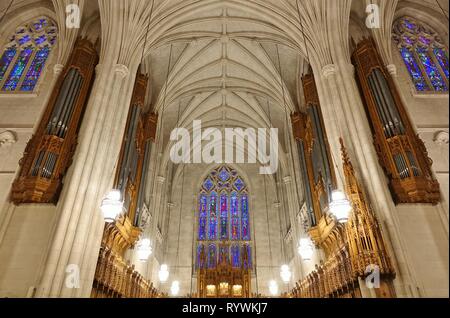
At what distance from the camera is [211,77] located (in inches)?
767

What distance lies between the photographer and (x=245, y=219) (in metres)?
23.9

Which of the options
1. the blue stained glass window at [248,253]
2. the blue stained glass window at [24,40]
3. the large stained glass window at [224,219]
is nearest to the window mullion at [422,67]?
the large stained glass window at [224,219]

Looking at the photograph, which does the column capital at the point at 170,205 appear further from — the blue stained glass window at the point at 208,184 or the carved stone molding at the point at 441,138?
the carved stone molding at the point at 441,138

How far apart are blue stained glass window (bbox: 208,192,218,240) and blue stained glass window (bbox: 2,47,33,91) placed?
624 inches

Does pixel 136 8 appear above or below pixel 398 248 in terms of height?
above

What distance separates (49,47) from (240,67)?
1039 cm

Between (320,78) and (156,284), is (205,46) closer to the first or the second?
(320,78)

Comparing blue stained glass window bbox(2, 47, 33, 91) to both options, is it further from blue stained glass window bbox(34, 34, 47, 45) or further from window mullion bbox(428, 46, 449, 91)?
window mullion bbox(428, 46, 449, 91)

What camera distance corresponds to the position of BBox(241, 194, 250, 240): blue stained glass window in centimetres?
2308

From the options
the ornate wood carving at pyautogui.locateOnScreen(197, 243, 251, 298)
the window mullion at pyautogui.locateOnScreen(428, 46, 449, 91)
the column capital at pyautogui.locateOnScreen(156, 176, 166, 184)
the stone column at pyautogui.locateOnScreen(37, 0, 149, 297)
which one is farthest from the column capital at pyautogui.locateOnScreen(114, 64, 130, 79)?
the ornate wood carving at pyautogui.locateOnScreen(197, 243, 251, 298)

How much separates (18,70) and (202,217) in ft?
51.7

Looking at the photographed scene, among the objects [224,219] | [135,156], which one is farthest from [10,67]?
[224,219]

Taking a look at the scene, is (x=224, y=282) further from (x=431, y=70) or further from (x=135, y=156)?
(x=431, y=70)
